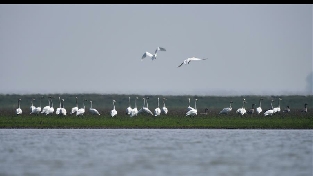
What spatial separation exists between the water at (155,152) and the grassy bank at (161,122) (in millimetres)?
1816

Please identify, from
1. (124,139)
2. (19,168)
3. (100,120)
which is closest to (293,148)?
(124,139)

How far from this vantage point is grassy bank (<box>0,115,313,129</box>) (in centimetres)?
4181

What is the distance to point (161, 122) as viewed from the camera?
43.3m

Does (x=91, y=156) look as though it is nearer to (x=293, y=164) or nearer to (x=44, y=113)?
(x=293, y=164)

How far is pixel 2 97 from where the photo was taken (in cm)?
7962

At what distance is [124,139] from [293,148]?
747 centimetres

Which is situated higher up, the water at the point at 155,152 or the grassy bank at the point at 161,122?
the grassy bank at the point at 161,122

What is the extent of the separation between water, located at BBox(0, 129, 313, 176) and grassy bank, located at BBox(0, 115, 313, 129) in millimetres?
1816

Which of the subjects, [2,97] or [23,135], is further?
[2,97]

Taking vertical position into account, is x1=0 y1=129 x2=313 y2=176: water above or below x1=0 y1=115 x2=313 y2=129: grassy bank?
below

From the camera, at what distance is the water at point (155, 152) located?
2442cm

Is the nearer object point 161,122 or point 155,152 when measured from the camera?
point 155,152

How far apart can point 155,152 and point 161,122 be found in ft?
45.6

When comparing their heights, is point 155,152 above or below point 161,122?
below
